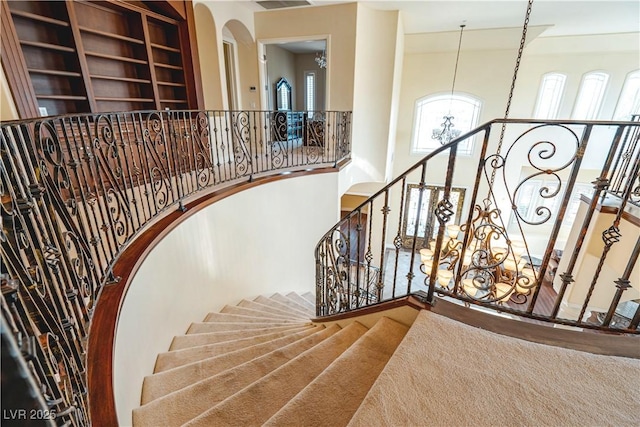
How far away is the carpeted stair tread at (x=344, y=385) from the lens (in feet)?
3.94

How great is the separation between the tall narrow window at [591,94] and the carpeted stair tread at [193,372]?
32.9ft

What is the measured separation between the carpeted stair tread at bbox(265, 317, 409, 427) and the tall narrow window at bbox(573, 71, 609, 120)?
31.6 feet

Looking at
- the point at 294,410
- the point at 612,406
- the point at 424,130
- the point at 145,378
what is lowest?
the point at 145,378

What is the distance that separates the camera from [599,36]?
22.0 ft

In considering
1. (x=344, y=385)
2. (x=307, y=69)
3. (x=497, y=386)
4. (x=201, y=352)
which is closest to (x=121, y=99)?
(x=201, y=352)

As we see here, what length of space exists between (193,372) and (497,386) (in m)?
1.81

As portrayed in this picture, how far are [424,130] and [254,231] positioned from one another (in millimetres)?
6510

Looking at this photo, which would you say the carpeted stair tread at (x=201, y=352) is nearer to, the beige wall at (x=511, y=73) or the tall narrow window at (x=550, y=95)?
the beige wall at (x=511, y=73)

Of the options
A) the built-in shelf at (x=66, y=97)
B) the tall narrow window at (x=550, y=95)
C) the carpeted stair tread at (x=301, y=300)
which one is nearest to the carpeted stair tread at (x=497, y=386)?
the carpeted stair tread at (x=301, y=300)

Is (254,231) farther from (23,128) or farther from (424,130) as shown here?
(424,130)

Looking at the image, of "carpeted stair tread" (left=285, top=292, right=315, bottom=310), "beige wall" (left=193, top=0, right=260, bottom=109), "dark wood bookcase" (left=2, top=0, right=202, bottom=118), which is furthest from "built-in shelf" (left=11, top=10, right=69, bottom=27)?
"carpeted stair tread" (left=285, top=292, right=315, bottom=310)

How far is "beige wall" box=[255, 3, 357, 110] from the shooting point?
16.9 ft

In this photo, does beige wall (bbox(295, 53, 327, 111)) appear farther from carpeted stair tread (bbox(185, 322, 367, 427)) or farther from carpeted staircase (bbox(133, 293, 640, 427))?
carpeted staircase (bbox(133, 293, 640, 427))

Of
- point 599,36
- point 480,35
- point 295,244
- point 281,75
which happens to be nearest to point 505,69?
point 480,35
